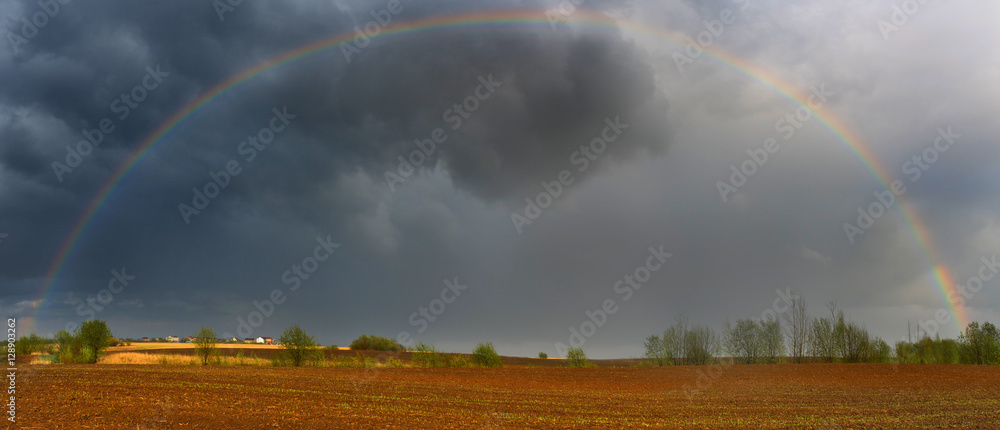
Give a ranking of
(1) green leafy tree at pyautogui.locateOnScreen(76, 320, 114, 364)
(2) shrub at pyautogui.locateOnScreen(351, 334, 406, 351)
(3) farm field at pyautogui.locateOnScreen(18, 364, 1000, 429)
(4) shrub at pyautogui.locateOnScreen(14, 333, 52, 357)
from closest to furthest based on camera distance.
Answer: (3) farm field at pyautogui.locateOnScreen(18, 364, 1000, 429) → (1) green leafy tree at pyautogui.locateOnScreen(76, 320, 114, 364) → (4) shrub at pyautogui.locateOnScreen(14, 333, 52, 357) → (2) shrub at pyautogui.locateOnScreen(351, 334, 406, 351)

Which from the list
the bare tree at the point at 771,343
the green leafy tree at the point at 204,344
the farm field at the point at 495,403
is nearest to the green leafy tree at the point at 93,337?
the green leafy tree at the point at 204,344

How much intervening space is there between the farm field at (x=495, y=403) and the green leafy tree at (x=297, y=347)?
68.4ft

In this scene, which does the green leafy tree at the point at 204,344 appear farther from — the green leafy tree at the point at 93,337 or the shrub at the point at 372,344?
the shrub at the point at 372,344

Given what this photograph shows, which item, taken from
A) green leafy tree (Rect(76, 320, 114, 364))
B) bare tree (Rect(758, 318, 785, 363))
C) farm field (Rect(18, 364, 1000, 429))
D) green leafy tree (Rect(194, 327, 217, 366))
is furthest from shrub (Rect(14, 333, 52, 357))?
bare tree (Rect(758, 318, 785, 363))

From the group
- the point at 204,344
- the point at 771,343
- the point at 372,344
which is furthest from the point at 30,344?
the point at 771,343

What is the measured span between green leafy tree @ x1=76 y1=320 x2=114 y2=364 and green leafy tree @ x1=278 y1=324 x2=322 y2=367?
14.9 metres

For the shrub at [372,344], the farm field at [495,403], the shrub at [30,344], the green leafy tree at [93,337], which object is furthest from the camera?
the shrub at [372,344]

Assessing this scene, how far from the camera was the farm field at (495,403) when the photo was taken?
51.1ft

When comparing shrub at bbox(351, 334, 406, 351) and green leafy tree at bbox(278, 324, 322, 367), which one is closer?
green leafy tree at bbox(278, 324, 322, 367)

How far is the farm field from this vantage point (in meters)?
15.6

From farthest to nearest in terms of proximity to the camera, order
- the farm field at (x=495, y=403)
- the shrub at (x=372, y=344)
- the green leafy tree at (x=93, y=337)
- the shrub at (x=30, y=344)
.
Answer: the shrub at (x=372, y=344), the shrub at (x=30, y=344), the green leafy tree at (x=93, y=337), the farm field at (x=495, y=403)

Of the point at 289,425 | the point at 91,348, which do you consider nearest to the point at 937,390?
the point at 289,425

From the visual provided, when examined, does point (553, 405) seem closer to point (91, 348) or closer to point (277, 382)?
point (277, 382)

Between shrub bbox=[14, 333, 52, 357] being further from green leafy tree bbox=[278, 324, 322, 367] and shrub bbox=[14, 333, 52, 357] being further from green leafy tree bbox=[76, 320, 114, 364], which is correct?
green leafy tree bbox=[278, 324, 322, 367]
